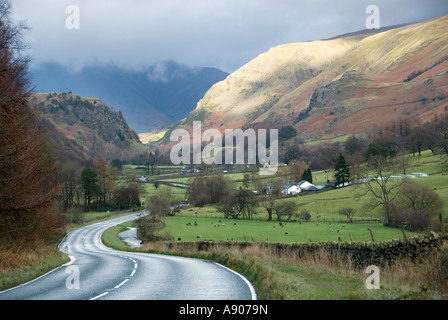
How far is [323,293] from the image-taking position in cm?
1244

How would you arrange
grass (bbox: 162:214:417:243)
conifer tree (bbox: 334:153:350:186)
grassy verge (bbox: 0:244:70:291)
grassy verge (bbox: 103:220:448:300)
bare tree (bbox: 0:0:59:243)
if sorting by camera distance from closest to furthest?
1. grassy verge (bbox: 103:220:448:300)
2. grassy verge (bbox: 0:244:70:291)
3. bare tree (bbox: 0:0:59:243)
4. grass (bbox: 162:214:417:243)
5. conifer tree (bbox: 334:153:350:186)

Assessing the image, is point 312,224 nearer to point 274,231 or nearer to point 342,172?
point 274,231

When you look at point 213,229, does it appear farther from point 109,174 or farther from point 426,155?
point 426,155

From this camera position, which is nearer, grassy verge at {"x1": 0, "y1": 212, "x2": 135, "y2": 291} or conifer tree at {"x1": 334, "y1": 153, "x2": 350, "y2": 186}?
grassy verge at {"x1": 0, "y1": 212, "x2": 135, "y2": 291}

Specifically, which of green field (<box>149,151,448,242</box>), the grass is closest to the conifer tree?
green field (<box>149,151,448,242</box>)

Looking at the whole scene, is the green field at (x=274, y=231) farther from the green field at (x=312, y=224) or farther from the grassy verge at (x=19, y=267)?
the grassy verge at (x=19, y=267)

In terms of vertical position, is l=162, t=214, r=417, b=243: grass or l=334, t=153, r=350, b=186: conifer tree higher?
l=334, t=153, r=350, b=186: conifer tree

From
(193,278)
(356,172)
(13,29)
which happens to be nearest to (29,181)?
(13,29)

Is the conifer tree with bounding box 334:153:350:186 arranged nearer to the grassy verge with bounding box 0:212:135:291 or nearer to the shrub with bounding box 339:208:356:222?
the shrub with bounding box 339:208:356:222

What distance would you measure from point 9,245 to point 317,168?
6663 inches

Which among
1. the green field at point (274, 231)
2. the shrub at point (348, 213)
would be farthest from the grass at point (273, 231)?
the shrub at point (348, 213)

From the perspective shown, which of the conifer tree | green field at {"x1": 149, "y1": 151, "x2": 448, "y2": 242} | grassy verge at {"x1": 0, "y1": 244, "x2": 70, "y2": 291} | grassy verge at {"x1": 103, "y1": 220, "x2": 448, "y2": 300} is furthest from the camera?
the conifer tree
